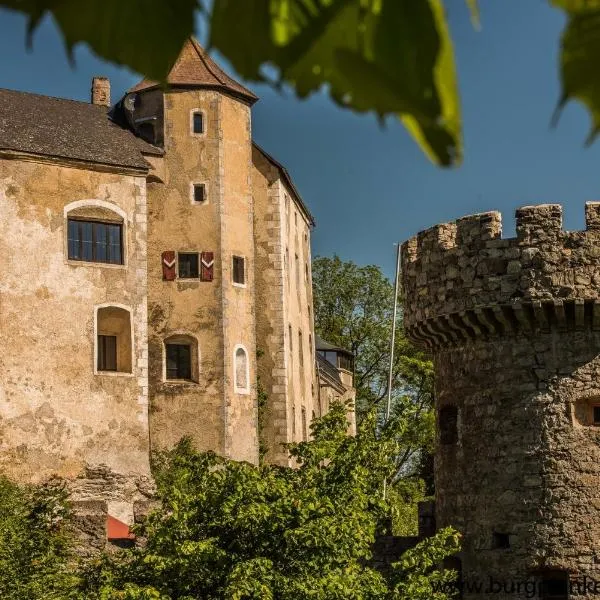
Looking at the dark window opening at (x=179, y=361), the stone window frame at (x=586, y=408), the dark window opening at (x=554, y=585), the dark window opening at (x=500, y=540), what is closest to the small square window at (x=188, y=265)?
the dark window opening at (x=179, y=361)

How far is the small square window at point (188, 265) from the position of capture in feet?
127

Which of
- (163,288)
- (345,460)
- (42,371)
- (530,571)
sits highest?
(163,288)

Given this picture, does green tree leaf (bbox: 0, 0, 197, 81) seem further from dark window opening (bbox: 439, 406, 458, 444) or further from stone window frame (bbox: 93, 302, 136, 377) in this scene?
stone window frame (bbox: 93, 302, 136, 377)

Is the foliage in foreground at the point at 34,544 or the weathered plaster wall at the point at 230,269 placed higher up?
the weathered plaster wall at the point at 230,269

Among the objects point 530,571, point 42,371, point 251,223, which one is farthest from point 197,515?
point 251,223

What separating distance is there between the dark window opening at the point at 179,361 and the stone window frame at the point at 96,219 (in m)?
2.96

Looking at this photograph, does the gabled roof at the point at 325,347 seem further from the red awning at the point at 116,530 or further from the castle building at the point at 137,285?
the red awning at the point at 116,530

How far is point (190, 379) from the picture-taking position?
125ft

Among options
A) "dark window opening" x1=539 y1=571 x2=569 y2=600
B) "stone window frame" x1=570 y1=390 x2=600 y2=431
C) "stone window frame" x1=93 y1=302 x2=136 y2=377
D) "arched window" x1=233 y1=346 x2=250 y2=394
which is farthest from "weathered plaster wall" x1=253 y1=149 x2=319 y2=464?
"stone window frame" x1=570 y1=390 x2=600 y2=431

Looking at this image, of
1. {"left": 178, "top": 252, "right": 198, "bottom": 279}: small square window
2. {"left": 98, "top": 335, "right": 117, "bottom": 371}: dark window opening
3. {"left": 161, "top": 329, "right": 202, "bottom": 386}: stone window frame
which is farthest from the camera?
{"left": 178, "top": 252, "right": 198, "bottom": 279}: small square window

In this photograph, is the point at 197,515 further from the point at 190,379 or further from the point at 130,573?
the point at 190,379

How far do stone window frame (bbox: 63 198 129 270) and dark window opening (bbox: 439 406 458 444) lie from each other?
14.2m

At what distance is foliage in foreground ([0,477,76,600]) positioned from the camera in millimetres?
24406

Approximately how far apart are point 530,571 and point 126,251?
17.9 m
